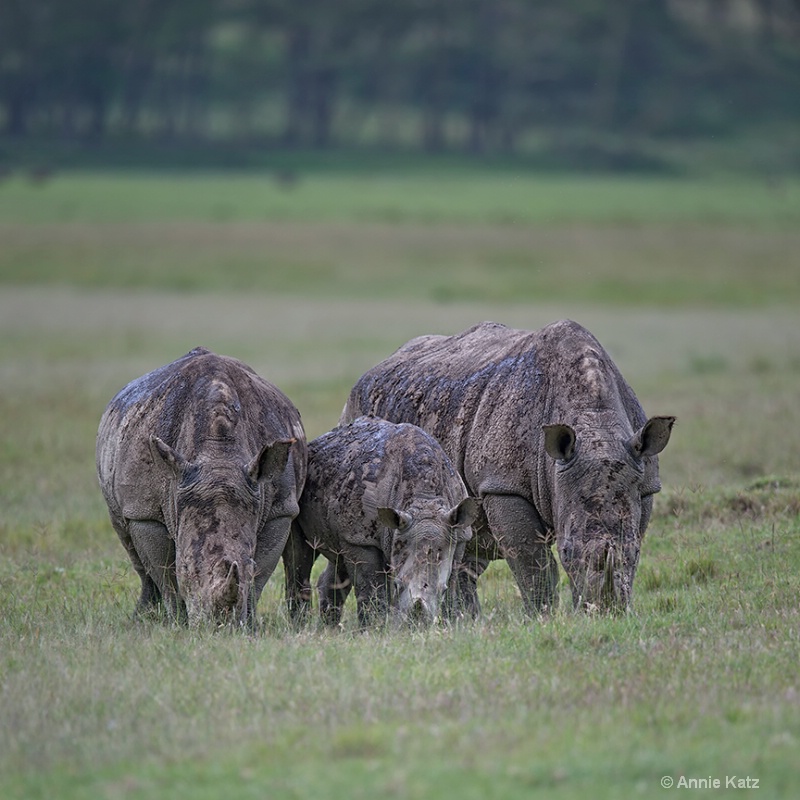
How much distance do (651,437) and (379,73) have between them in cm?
13903

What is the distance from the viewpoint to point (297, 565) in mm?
11219

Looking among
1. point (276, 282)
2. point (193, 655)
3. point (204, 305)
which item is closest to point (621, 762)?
point (193, 655)

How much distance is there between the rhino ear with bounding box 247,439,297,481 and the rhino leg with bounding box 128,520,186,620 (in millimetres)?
930

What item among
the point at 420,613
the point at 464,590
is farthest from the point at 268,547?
the point at 464,590

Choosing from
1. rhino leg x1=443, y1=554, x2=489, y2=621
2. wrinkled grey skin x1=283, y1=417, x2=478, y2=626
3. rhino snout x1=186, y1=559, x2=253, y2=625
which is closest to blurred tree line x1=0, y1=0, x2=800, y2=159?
rhino leg x1=443, y1=554, x2=489, y2=621

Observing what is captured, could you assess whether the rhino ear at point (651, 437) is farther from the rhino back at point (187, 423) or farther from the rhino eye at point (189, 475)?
the rhino eye at point (189, 475)

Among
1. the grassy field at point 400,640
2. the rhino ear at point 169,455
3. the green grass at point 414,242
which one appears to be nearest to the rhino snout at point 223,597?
the grassy field at point 400,640

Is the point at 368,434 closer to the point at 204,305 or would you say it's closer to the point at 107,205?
the point at 204,305

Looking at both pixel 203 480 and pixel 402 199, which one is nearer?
pixel 203 480

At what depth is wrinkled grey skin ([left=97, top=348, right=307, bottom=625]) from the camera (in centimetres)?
921

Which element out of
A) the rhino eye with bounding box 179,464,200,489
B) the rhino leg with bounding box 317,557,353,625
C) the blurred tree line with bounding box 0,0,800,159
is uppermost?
the blurred tree line with bounding box 0,0,800,159

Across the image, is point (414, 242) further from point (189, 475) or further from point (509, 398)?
point (189, 475)

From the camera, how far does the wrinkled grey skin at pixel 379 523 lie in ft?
31.8

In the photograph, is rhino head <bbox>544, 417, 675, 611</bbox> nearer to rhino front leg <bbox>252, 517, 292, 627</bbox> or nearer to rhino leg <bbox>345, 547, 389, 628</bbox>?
rhino leg <bbox>345, 547, 389, 628</bbox>
